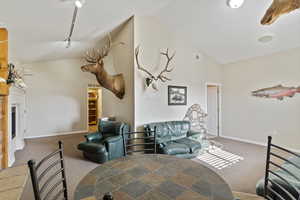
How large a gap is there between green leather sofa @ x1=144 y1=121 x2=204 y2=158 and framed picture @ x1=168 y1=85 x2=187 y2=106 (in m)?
0.75

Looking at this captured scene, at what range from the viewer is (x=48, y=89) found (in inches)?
255

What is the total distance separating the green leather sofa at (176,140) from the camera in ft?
11.6

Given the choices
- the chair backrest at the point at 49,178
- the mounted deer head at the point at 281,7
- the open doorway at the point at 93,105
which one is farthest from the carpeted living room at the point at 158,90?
the open doorway at the point at 93,105

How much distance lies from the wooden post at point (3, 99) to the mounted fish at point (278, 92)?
6.78 m

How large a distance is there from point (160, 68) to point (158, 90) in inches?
26.4

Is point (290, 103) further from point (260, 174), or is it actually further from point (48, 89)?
point (48, 89)

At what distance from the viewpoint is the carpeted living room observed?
8.34 feet

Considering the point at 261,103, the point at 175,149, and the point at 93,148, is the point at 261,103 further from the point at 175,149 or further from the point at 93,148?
the point at 93,148

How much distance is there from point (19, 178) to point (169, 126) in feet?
10.7

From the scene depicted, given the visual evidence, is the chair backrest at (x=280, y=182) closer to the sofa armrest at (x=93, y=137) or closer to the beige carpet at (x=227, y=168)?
the beige carpet at (x=227, y=168)

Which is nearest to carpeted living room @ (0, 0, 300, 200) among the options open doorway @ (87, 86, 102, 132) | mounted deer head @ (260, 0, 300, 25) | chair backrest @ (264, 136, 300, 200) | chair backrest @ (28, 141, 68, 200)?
mounted deer head @ (260, 0, 300, 25)

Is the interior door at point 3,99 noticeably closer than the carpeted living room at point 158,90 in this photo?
No

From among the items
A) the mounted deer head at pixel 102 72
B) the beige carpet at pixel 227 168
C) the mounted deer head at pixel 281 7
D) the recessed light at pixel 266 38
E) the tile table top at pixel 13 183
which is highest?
the recessed light at pixel 266 38

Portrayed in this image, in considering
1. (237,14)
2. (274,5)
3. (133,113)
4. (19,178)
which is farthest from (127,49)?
(19,178)
